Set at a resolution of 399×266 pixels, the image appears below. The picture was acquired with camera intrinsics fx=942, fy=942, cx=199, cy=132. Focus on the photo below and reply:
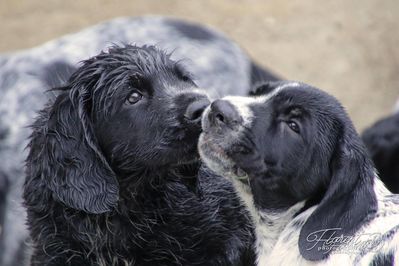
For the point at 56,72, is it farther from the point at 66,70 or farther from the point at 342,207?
the point at 342,207

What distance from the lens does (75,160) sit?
12.9 ft

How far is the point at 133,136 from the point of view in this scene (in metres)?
3.94

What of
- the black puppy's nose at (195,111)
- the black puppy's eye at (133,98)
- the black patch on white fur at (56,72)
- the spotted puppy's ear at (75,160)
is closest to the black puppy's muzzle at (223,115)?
the black puppy's nose at (195,111)

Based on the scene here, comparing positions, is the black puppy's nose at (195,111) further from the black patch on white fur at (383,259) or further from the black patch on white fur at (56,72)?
the black patch on white fur at (56,72)

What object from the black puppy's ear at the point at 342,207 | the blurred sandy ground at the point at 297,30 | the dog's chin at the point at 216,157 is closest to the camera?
the black puppy's ear at the point at 342,207

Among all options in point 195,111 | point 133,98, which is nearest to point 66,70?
point 133,98

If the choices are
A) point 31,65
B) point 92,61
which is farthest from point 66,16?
point 92,61

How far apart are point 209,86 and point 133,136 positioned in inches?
53.9

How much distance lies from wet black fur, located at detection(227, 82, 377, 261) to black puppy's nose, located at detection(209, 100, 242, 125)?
7cm

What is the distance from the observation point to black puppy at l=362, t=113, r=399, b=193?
18.2 feet

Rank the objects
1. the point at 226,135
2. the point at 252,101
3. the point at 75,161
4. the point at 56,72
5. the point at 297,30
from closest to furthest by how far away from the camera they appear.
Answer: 1. the point at 226,135
2. the point at 252,101
3. the point at 75,161
4. the point at 56,72
5. the point at 297,30

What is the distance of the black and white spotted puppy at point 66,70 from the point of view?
5082 mm

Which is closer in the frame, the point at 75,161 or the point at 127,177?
the point at 75,161

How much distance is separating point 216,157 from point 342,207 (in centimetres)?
53
